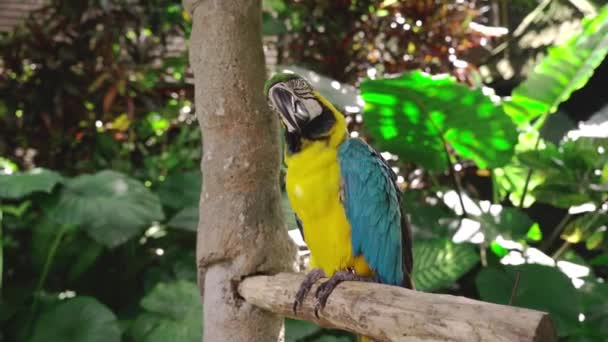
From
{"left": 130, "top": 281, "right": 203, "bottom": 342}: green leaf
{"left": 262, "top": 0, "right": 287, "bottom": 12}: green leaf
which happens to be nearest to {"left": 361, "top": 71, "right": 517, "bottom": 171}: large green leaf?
{"left": 130, "top": 281, "right": 203, "bottom": 342}: green leaf

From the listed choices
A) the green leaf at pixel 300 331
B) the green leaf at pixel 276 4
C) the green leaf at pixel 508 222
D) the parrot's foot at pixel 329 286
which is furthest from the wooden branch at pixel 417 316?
the green leaf at pixel 276 4

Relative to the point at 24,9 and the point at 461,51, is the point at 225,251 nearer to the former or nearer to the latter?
the point at 461,51

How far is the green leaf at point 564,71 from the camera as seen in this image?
4.58 feet

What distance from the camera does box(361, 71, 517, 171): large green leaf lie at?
1.26m

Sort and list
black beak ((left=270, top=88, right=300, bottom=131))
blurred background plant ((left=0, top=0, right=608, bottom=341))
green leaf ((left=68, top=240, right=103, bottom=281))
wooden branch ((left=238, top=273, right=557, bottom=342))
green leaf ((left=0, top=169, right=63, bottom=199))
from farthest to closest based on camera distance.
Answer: green leaf ((left=68, top=240, right=103, bottom=281)), green leaf ((left=0, top=169, right=63, bottom=199)), blurred background plant ((left=0, top=0, right=608, bottom=341)), black beak ((left=270, top=88, right=300, bottom=131)), wooden branch ((left=238, top=273, right=557, bottom=342))

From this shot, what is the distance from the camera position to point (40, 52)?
201cm

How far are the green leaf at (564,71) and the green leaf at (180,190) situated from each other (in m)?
0.93

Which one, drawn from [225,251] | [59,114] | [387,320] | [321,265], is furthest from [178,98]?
[387,320]

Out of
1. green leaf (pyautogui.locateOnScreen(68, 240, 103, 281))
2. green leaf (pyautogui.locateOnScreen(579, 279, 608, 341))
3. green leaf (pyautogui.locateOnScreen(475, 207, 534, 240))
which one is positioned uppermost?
green leaf (pyautogui.locateOnScreen(475, 207, 534, 240))

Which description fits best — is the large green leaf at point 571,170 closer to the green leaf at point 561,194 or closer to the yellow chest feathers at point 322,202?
the green leaf at point 561,194

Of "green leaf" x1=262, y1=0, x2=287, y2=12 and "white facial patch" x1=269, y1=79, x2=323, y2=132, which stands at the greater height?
"green leaf" x1=262, y1=0, x2=287, y2=12

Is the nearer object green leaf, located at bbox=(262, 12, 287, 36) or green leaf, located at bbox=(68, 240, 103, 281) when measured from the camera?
green leaf, located at bbox=(68, 240, 103, 281)

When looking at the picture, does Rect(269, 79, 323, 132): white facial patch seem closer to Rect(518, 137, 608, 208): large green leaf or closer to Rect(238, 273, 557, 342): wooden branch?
Rect(238, 273, 557, 342): wooden branch

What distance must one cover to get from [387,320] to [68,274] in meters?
1.40
